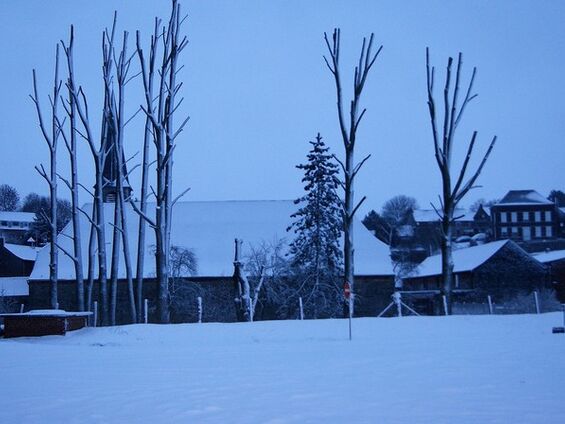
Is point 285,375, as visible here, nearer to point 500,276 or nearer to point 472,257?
point 500,276

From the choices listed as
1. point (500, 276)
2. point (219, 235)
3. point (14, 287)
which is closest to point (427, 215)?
point (500, 276)

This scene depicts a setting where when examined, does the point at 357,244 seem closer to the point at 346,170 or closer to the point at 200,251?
the point at 200,251

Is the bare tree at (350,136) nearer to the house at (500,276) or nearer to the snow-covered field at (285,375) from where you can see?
the snow-covered field at (285,375)

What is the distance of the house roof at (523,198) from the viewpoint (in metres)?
93.4

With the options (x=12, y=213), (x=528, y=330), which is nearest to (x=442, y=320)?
(x=528, y=330)

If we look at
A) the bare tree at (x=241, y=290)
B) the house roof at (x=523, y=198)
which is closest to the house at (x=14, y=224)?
the house roof at (x=523, y=198)

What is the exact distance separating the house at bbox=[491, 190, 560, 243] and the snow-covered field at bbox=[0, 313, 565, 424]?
262ft

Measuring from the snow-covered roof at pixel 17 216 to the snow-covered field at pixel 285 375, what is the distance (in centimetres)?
10009

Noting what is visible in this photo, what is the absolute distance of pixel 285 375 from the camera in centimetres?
987

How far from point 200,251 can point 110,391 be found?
102ft

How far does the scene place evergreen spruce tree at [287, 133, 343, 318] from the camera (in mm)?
32812

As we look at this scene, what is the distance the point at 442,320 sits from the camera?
1872 centimetres

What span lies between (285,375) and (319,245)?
23.5m

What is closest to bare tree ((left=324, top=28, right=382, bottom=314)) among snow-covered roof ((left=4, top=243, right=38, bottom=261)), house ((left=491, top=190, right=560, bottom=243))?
snow-covered roof ((left=4, top=243, right=38, bottom=261))
